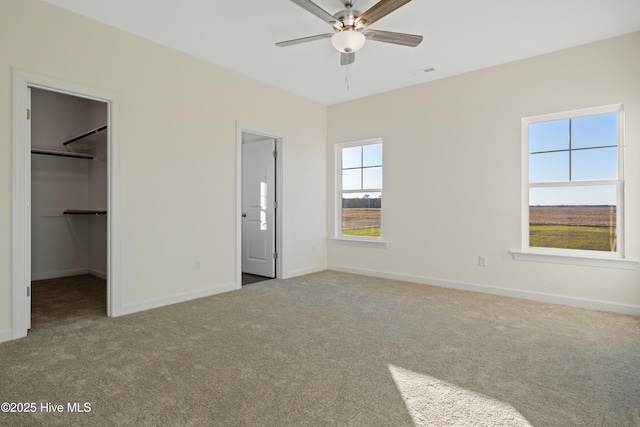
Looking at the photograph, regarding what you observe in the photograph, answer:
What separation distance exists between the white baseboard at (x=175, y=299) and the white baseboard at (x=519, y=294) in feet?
6.92

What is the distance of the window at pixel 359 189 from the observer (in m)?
5.16

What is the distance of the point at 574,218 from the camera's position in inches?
144

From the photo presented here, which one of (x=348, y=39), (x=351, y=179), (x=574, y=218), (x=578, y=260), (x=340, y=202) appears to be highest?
(x=348, y=39)

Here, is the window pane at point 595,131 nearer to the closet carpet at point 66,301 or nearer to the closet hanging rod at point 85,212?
the closet carpet at point 66,301

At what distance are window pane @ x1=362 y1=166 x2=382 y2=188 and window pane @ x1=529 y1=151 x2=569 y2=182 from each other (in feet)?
6.45

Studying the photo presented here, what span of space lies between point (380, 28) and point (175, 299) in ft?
11.4

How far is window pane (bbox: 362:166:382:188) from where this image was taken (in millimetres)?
5129

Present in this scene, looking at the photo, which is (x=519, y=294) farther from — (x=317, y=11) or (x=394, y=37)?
(x=317, y=11)

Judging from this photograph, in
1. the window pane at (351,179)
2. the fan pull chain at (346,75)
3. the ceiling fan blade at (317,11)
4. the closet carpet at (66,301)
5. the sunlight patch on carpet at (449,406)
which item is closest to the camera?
the sunlight patch on carpet at (449,406)

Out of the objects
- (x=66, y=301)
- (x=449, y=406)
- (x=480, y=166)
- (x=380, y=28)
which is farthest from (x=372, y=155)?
(x=66, y=301)

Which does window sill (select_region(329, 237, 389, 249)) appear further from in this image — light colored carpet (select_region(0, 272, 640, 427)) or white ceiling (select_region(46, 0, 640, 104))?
white ceiling (select_region(46, 0, 640, 104))

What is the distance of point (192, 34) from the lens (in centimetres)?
328

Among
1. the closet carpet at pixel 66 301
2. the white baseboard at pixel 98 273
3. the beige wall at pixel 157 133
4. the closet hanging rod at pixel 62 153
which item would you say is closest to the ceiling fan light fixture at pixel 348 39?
the beige wall at pixel 157 133

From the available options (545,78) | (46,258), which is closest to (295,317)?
(545,78)
